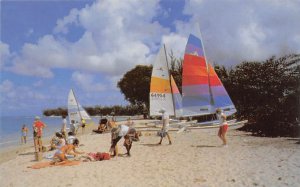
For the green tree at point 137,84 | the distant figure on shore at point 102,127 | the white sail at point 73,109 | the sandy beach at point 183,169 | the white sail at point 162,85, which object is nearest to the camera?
the sandy beach at point 183,169

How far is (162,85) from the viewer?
22281 millimetres

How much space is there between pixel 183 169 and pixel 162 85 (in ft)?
41.8

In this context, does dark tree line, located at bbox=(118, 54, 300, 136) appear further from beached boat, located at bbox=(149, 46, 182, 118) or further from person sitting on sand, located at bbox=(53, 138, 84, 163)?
person sitting on sand, located at bbox=(53, 138, 84, 163)

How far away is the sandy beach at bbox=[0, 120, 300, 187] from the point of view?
8.42m

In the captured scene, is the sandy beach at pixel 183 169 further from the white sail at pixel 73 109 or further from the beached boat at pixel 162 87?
the white sail at pixel 73 109

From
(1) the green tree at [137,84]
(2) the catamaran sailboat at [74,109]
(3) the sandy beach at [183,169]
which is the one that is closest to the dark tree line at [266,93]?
(3) the sandy beach at [183,169]

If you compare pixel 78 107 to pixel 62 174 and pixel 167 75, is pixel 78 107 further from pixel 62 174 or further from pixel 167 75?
pixel 62 174

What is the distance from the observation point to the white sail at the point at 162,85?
72.8 ft

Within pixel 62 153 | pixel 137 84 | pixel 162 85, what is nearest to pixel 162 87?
pixel 162 85

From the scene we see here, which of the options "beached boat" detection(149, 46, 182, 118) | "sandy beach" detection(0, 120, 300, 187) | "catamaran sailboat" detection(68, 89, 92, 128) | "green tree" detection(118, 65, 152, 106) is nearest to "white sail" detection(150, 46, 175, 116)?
"beached boat" detection(149, 46, 182, 118)

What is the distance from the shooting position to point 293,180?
311 inches

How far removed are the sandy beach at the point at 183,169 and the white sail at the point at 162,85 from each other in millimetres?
8266

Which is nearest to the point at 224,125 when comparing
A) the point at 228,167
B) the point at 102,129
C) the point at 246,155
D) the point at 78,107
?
the point at 246,155

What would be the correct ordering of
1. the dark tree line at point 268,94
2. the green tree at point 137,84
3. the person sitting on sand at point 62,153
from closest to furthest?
the person sitting on sand at point 62,153
the dark tree line at point 268,94
the green tree at point 137,84
